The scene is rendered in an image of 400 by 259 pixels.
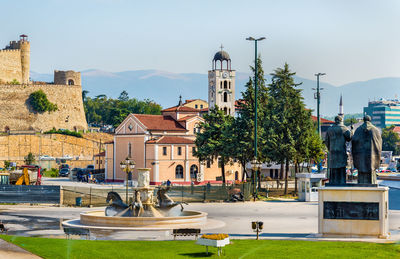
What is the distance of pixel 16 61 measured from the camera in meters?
136

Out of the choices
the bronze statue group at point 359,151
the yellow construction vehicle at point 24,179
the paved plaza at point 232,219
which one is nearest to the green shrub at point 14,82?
the yellow construction vehicle at point 24,179

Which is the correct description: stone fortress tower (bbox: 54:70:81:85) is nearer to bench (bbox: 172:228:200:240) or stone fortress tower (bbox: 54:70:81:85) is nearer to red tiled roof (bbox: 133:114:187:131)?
red tiled roof (bbox: 133:114:187:131)

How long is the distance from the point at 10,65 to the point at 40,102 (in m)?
11.0

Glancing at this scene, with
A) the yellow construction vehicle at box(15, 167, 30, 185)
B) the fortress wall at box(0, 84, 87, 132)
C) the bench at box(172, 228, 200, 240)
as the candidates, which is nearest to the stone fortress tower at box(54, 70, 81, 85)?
the fortress wall at box(0, 84, 87, 132)

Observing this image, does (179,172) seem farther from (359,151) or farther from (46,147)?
(359,151)

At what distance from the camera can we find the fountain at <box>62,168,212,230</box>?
31.1m

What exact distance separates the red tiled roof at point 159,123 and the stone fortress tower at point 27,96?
55.1 meters

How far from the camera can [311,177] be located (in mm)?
49750

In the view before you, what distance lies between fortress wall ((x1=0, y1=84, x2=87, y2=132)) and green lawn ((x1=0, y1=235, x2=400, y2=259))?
10690 centimetres

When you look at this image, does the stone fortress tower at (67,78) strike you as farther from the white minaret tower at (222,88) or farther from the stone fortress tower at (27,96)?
the white minaret tower at (222,88)

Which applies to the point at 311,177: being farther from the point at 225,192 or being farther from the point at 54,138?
the point at 54,138

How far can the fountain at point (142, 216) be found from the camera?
31141 mm

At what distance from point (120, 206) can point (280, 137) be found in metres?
25.9

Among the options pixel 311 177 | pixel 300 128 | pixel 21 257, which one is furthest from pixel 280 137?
pixel 21 257
